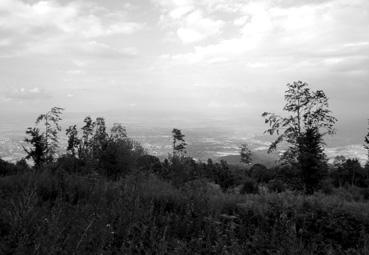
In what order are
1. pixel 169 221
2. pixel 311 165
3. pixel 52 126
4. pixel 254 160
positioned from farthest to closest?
pixel 254 160 < pixel 52 126 < pixel 311 165 < pixel 169 221

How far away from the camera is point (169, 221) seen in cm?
563

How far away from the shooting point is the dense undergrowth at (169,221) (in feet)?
12.2

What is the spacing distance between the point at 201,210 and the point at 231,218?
79cm

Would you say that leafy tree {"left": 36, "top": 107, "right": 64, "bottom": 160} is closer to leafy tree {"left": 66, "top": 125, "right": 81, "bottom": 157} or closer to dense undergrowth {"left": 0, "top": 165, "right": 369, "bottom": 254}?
leafy tree {"left": 66, "top": 125, "right": 81, "bottom": 157}

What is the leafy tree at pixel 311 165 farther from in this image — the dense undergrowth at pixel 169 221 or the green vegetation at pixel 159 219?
the dense undergrowth at pixel 169 221

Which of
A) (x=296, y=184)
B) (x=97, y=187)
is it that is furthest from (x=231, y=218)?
(x=296, y=184)

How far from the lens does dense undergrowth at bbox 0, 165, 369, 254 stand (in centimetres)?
371

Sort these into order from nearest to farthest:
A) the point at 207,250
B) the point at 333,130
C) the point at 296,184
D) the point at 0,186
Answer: the point at 207,250, the point at 0,186, the point at 296,184, the point at 333,130

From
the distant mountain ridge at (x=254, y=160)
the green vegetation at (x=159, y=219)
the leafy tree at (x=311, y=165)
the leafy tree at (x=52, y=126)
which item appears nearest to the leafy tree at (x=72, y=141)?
the leafy tree at (x=52, y=126)

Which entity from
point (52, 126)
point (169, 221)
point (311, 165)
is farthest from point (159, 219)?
point (52, 126)

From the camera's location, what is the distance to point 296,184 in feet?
72.8

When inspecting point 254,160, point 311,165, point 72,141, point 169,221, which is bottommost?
point 254,160

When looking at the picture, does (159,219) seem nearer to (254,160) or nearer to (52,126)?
(52,126)

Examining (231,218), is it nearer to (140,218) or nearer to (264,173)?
(140,218)
